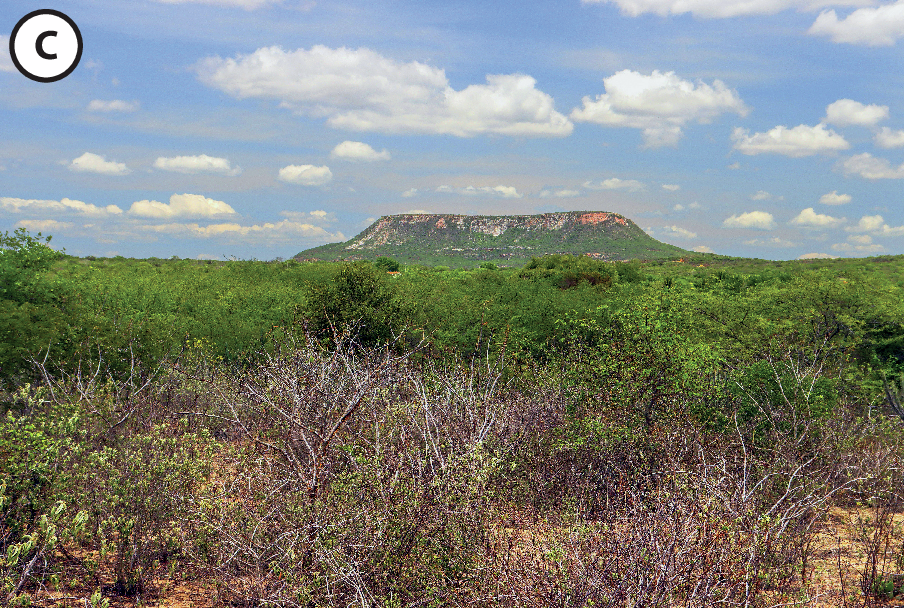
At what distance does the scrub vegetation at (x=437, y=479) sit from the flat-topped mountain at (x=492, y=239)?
380 feet

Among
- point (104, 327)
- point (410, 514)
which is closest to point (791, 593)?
point (410, 514)

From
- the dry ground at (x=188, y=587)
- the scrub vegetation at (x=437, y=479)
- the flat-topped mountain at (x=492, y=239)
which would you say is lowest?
the dry ground at (x=188, y=587)

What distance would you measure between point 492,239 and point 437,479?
14916 centimetres

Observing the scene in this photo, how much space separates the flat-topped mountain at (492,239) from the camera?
136625 mm

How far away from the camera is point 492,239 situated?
507ft

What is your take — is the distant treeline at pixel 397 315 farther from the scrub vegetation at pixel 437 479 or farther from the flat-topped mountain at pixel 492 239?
the flat-topped mountain at pixel 492 239

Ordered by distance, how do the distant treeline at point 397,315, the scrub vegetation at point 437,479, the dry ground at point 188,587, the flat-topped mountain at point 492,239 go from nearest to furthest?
the scrub vegetation at point 437,479, the dry ground at point 188,587, the distant treeline at point 397,315, the flat-topped mountain at point 492,239

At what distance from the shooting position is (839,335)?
94.8 feet

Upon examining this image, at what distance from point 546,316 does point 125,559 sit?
75.6 ft

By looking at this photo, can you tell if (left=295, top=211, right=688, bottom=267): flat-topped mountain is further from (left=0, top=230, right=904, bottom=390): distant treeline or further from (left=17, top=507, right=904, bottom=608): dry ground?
(left=17, top=507, right=904, bottom=608): dry ground

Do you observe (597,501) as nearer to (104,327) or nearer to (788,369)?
(788,369)

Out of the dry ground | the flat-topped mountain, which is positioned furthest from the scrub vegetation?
the flat-topped mountain

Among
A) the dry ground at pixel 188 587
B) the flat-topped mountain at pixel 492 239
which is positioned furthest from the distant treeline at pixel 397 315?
the flat-topped mountain at pixel 492 239

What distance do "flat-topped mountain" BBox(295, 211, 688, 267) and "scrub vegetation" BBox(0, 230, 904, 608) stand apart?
115868mm
